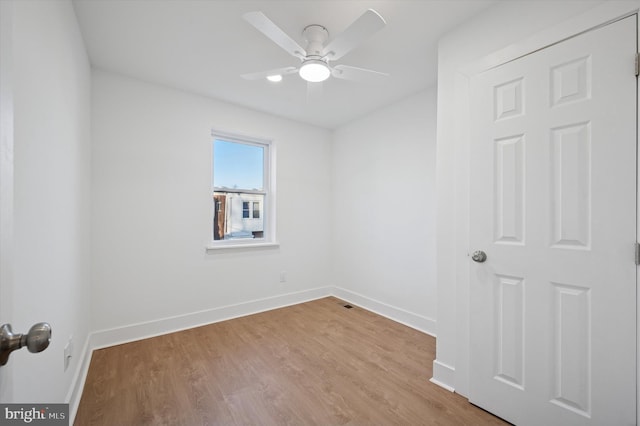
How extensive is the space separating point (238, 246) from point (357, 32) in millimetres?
2577

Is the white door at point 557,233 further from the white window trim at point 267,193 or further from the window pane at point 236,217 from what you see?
the window pane at point 236,217

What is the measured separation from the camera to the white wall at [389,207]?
289 centimetres

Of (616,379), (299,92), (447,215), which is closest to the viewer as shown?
(616,379)

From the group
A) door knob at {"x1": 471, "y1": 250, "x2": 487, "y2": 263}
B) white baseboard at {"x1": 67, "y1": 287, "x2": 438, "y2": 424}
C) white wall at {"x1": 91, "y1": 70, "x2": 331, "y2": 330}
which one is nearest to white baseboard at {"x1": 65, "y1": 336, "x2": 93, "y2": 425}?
white baseboard at {"x1": 67, "y1": 287, "x2": 438, "y2": 424}

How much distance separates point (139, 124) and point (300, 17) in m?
1.94

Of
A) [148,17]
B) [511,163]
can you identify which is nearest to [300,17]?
[148,17]

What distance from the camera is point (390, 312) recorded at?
10.6 ft

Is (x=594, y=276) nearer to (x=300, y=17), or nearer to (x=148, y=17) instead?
(x=300, y=17)

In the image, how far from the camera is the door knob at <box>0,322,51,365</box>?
0.50 meters

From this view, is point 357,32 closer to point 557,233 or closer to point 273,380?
point 557,233

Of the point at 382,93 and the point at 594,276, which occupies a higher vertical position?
the point at 382,93

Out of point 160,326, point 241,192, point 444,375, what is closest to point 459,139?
point 444,375

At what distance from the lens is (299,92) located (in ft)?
9.71

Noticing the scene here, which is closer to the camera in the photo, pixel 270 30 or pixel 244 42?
pixel 270 30
